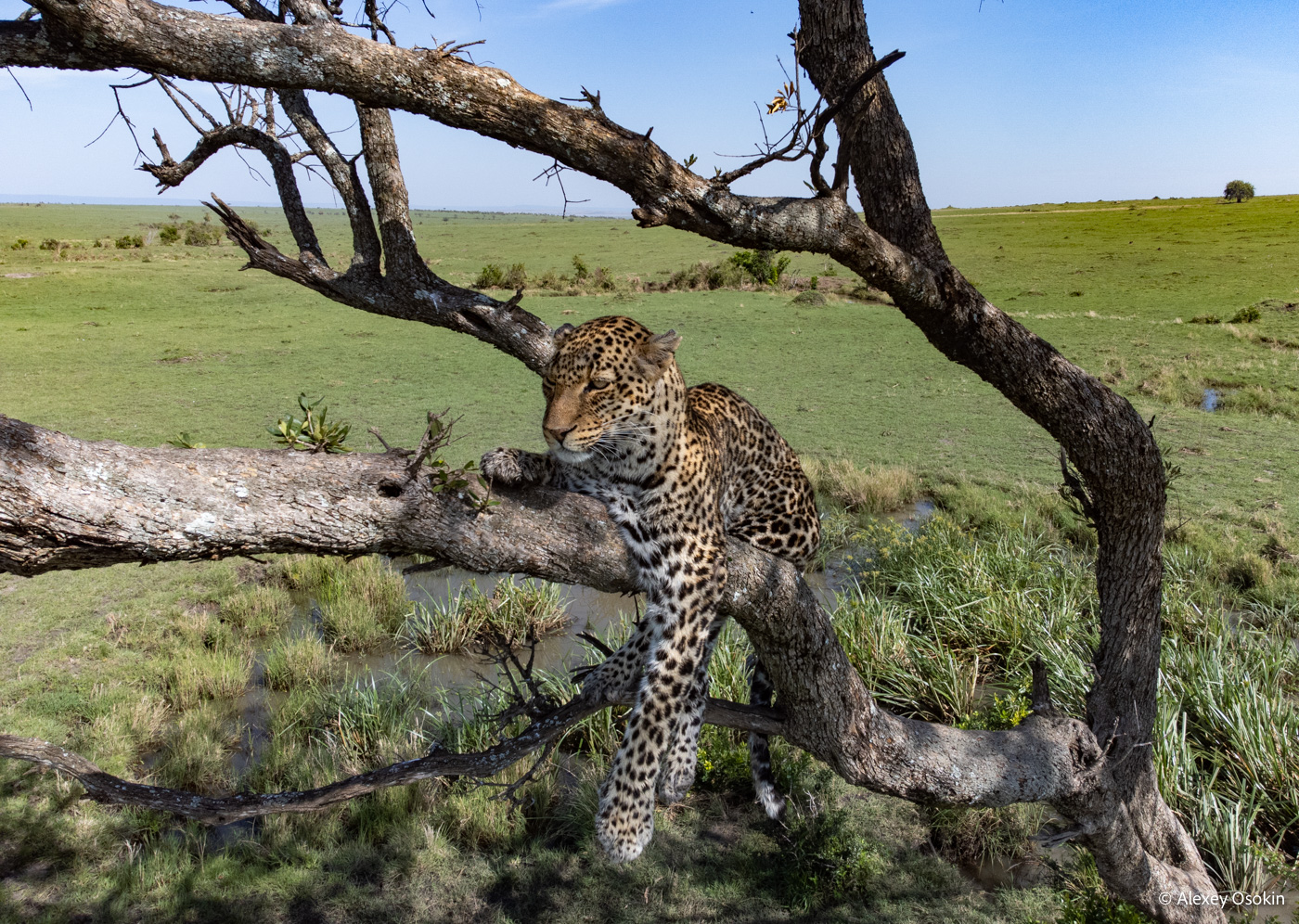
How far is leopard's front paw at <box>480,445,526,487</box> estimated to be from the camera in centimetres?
203

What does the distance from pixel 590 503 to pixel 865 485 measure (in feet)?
20.3

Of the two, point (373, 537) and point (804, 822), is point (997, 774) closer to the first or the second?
point (804, 822)

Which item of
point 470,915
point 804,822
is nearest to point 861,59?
point 804,822

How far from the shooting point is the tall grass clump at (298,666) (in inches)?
202

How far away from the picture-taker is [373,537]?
1.76m

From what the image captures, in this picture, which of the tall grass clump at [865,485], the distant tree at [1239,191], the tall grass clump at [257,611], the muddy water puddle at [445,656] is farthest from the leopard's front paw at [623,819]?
the distant tree at [1239,191]

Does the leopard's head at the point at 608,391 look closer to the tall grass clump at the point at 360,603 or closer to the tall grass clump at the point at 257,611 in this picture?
the tall grass clump at the point at 360,603

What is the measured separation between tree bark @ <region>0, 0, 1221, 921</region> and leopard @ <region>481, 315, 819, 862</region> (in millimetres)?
131

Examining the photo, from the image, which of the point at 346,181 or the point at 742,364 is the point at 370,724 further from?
the point at 742,364

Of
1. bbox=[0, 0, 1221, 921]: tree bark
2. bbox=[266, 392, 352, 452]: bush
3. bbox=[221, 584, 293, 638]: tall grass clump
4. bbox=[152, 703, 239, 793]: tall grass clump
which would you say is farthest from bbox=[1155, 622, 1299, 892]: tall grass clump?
bbox=[221, 584, 293, 638]: tall grass clump

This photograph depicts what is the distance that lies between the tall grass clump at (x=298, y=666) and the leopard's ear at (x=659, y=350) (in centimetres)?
367

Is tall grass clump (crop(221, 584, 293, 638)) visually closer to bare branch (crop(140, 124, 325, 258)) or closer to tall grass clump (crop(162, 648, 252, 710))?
tall grass clump (crop(162, 648, 252, 710))

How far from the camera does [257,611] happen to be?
581 centimetres

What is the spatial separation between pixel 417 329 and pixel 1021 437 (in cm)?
1065
